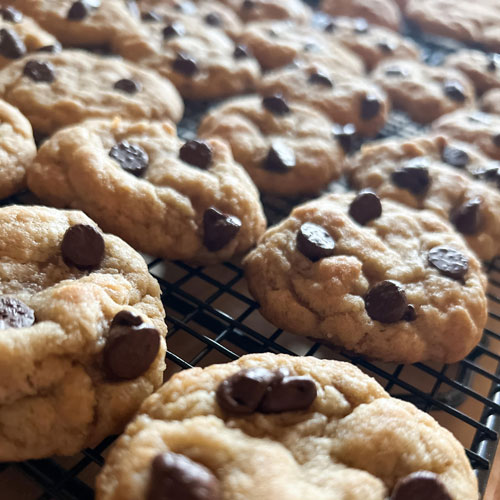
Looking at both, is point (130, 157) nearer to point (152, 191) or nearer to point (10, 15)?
point (152, 191)

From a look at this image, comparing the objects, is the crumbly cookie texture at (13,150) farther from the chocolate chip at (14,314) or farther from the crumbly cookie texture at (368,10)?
the crumbly cookie texture at (368,10)

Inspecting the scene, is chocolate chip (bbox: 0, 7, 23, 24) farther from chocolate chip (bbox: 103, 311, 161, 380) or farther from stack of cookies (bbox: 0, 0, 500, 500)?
chocolate chip (bbox: 103, 311, 161, 380)

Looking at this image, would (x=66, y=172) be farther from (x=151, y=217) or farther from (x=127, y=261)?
(x=127, y=261)

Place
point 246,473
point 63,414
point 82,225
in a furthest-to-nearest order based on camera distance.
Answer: point 82,225
point 63,414
point 246,473

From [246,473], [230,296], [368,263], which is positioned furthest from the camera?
[230,296]

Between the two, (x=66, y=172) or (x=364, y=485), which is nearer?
(x=364, y=485)

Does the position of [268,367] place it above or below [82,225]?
below

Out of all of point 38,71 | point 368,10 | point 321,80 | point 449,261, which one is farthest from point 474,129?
point 38,71

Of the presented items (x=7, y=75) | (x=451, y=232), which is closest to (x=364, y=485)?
(x=451, y=232)
